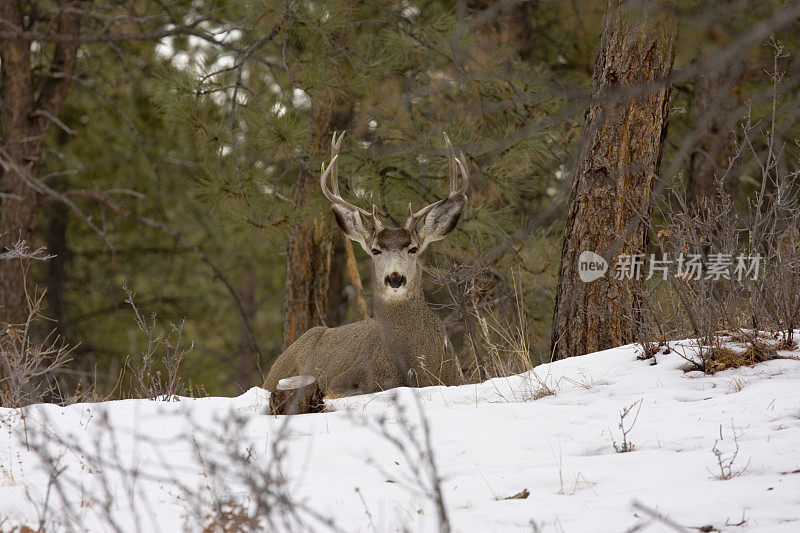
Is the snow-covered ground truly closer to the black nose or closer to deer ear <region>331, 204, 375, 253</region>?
the black nose

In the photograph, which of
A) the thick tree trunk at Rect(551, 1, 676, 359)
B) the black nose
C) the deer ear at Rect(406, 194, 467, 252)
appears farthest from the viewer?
the deer ear at Rect(406, 194, 467, 252)

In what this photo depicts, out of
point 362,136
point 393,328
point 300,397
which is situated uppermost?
point 362,136

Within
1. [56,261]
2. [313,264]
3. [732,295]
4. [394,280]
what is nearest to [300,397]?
[394,280]

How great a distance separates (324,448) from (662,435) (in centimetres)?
168

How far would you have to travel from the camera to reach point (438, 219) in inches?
321

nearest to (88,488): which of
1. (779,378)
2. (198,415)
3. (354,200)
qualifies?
(198,415)

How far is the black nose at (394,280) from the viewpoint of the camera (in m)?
7.77

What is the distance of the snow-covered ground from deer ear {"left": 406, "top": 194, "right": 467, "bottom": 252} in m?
2.11

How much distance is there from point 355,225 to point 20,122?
18.3 ft

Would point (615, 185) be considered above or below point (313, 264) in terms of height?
above

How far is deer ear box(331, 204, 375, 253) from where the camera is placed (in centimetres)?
816

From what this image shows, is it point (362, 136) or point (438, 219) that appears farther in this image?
point (362, 136)

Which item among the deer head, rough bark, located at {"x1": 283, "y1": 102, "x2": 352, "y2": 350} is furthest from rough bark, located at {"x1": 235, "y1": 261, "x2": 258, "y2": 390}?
the deer head

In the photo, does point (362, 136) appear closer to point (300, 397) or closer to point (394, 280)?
point (394, 280)
